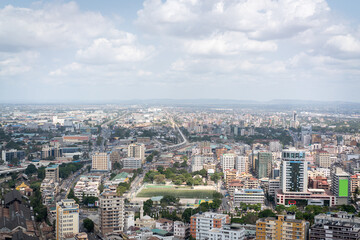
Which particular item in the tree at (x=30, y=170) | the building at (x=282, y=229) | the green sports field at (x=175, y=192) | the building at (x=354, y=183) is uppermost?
the building at (x=282, y=229)

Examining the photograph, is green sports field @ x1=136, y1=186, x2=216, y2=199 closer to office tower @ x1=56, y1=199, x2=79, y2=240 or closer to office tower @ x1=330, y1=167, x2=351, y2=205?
office tower @ x1=330, y1=167, x2=351, y2=205

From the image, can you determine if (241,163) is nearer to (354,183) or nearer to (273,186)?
(273,186)

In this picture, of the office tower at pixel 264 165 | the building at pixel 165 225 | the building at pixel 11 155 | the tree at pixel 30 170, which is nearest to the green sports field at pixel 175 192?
the office tower at pixel 264 165

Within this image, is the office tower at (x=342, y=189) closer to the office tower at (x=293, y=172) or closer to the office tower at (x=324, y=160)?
the office tower at (x=293, y=172)

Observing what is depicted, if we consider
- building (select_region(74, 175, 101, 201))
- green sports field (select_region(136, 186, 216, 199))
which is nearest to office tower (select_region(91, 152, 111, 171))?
green sports field (select_region(136, 186, 216, 199))

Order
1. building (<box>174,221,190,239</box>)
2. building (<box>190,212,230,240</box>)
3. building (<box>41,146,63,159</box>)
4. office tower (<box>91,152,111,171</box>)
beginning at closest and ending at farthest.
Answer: building (<box>190,212,230,240</box>) → building (<box>174,221,190,239</box>) → office tower (<box>91,152,111,171</box>) → building (<box>41,146,63,159</box>)

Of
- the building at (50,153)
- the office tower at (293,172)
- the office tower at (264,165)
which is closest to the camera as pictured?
the office tower at (293,172)

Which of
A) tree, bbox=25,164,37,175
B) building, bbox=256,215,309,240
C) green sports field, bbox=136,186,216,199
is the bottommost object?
green sports field, bbox=136,186,216,199
